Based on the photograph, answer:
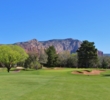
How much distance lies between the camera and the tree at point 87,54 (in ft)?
281

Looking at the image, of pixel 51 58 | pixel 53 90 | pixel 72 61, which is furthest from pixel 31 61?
pixel 53 90

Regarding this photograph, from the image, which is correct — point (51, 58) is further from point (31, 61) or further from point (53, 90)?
point (53, 90)

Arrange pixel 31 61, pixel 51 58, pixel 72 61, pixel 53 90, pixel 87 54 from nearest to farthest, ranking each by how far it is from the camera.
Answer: pixel 53 90
pixel 31 61
pixel 87 54
pixel 51 58
pixel 72 61

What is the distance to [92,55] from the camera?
8544cm

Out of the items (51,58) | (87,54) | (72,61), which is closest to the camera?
(87,54)

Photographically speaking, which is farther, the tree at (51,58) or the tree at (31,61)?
the tree at (51,58)

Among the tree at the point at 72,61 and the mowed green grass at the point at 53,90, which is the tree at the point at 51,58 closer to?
Answer: the tree at the point at 72,61

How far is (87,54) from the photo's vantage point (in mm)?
86125

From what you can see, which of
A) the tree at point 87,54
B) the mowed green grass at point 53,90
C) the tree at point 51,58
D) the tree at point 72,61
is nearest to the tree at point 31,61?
the tree at point 87,54

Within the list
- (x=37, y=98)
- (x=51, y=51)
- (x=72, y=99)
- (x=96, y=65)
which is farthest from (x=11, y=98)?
(x=51, y=51)

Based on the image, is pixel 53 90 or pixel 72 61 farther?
pixel 72 61

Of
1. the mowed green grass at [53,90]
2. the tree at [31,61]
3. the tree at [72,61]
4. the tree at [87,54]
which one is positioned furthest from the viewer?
the tree at [72,61]

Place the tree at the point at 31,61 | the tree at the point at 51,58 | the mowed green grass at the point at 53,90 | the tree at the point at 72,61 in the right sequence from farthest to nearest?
the tree at the point at 51,58, the tree at the point at 72,61, the tree at the point at 31,61, the mowed green grass at the point at 53,90

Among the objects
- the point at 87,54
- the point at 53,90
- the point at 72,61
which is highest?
the point at 87,54
